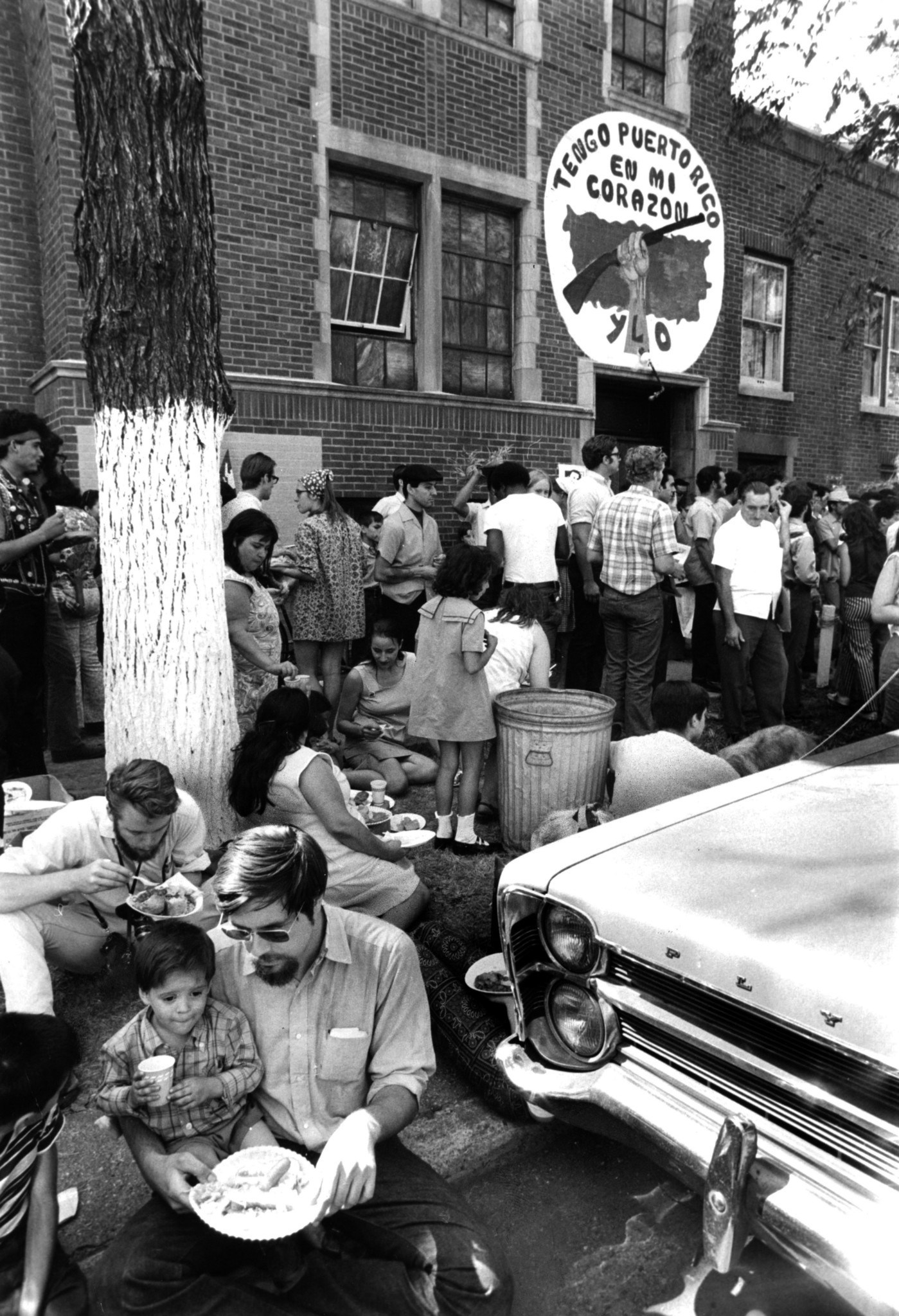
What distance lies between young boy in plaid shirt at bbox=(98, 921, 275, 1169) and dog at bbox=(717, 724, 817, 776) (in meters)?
2.41

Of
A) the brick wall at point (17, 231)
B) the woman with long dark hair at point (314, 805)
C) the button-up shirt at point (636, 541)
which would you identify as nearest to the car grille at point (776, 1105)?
the woman with long dark hair at point (314, 805)

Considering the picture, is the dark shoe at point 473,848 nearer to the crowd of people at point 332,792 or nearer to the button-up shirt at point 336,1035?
the crowd of people at point 332,792

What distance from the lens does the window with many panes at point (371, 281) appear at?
30.1 ft

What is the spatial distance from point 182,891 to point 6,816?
1081mm

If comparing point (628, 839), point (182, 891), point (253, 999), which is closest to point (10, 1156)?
point (253, 999)

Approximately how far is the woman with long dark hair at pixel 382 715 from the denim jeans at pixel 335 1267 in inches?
149

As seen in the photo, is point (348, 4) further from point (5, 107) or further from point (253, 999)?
point (253, 999)

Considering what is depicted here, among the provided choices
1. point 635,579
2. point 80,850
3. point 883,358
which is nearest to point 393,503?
point 635,579

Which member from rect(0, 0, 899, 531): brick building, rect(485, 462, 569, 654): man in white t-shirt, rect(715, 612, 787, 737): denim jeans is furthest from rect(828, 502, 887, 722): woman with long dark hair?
rect(0, 0, 899, 531): brick building

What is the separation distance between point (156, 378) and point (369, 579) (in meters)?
3.11

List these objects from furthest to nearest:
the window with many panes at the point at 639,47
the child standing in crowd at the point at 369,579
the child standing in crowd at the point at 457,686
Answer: the window with many panes at the point at 639,47 → the child standing in crowd at the point at 369,579 → the child standing in crowd at the point at 457,686

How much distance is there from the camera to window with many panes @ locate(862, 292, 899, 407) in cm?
1449

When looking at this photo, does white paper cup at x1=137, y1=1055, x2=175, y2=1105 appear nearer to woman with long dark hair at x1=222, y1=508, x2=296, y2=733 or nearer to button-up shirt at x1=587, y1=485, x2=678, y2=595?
woman with long dark hair at x1=222, y1=508, x2=296, y2=733

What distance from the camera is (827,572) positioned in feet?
30.0
